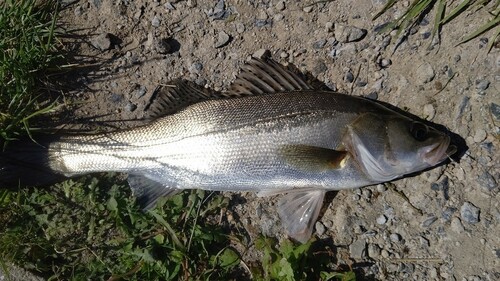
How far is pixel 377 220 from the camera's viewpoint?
4.00m

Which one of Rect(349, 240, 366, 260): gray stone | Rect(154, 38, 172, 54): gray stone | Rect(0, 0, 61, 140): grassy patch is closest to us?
Rect(349, 240, 366, 260): gray stone

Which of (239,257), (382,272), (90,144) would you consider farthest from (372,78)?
(90,144)

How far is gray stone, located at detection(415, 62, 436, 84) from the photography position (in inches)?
155

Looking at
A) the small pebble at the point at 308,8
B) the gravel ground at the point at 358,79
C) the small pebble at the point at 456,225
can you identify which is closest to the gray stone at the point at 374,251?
the gravel ground at the point at 358,79

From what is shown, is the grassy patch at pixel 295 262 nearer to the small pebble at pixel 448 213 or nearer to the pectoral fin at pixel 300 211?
the pectoral fin at pixel 300 211

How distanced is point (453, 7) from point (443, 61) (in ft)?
1.41

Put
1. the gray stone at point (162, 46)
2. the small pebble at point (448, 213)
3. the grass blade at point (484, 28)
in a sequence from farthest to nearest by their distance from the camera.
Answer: the gray stone at point (162, 46)
the small pebble at point (448, 213)
the grass blade at point (484, 28)

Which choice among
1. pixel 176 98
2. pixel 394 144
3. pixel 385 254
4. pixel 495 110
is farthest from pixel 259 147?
pixel 495 110

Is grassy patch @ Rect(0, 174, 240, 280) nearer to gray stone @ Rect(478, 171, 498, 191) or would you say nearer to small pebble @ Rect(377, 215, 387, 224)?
small pebble @ Rect(377, 215, 387, 224)

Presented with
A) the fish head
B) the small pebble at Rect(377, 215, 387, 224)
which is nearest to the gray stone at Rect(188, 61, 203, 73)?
the fish head

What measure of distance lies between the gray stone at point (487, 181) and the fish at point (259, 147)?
398mm

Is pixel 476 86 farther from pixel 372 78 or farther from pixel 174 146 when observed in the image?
pixel 174 146

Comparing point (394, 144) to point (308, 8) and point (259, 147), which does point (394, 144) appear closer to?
point (259, 147)

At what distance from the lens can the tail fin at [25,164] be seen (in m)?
3.99
